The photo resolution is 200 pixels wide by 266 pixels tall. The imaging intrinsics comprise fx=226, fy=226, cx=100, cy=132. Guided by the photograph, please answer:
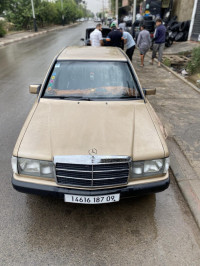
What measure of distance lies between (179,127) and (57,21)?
1984 inches

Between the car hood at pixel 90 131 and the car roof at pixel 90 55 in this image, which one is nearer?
the car hood at pixel 90 131

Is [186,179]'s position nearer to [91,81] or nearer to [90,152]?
[90,152]

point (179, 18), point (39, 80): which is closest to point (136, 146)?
point (39, 80)

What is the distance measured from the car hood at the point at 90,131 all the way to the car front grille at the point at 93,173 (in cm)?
12

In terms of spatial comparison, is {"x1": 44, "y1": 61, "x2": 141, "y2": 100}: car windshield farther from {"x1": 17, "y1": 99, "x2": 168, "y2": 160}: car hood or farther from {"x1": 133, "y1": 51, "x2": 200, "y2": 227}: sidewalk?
{"x1": 133, "y1": 51, "x2": 200, "y2": 227}: sidewalk

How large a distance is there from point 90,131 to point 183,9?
20.2 meters

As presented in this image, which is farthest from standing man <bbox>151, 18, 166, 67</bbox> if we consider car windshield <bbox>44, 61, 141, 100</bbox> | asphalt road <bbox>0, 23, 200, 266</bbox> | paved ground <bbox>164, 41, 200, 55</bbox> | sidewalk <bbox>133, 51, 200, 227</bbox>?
asphalt road <bbox>0, 23, 200, 266</bbox>

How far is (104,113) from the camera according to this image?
3037mm

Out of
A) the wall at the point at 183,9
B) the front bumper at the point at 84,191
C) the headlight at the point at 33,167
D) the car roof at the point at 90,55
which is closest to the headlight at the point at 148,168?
the front bumper at the point at 84,191

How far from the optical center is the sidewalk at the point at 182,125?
327 centimetres

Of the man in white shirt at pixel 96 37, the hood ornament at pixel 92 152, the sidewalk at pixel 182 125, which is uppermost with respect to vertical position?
the man in white shirt at pixel 96 37

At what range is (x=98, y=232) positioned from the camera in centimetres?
258

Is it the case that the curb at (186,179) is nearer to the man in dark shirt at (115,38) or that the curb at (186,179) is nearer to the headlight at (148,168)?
the headlight at (148,168)

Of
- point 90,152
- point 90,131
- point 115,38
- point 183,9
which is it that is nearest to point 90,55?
point 90,131
